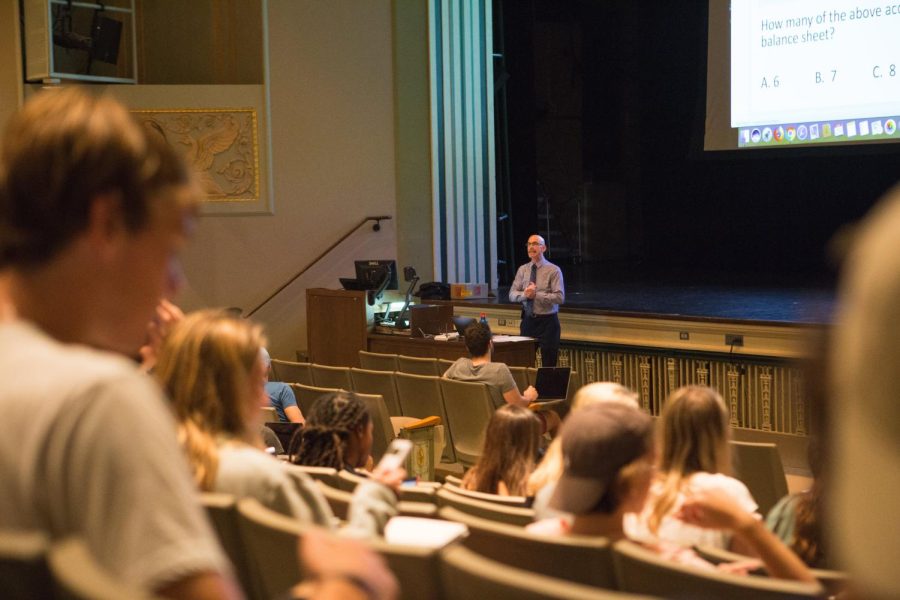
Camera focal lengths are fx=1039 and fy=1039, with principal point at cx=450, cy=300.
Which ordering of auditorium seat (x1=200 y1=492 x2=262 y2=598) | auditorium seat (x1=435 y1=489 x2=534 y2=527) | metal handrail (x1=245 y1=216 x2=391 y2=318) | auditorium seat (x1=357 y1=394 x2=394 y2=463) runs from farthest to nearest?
metal handrail (x1=245 y1=216 x2=391 y2=318) < auditorium seat (x1=357 y1=394 x2=394 y2=463) < auditorium seat (x1=435 y1=489 x2=534 y2=527) < auditorium seat (x1=200 y1=492 x2=262 y2=598)

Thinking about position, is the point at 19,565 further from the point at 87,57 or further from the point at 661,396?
the point at 87,57

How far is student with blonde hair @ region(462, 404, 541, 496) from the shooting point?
145 inches

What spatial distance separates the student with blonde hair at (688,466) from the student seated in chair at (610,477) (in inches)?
14.2

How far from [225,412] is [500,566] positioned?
761 millimetres

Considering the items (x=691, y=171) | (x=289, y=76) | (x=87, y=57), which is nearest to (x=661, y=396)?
(x=289, y=76)

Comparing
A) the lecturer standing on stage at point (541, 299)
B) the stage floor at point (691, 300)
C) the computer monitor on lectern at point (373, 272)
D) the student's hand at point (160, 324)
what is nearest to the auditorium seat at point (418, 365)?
the lecturer standing on stage at point (541, 299)

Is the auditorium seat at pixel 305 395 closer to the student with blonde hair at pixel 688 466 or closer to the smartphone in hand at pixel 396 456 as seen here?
the student with blonde hair at pixel 688 466

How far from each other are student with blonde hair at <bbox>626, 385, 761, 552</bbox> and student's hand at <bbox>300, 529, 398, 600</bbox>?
1.81m

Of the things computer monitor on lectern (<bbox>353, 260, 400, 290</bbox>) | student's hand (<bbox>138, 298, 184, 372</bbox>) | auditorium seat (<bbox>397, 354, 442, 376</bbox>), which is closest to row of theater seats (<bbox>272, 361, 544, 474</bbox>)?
auditorium seat (<bbox>397, 354, 442, 376</bbox>)

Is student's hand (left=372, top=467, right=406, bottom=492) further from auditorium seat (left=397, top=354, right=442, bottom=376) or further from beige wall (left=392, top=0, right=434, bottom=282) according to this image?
beige wall (left=392, top=0, right=434, bottom=282)

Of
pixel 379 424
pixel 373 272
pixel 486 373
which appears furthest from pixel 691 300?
pixel 379 424

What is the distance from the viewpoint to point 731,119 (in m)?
11.1

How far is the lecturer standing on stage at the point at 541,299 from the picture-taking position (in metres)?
8.98

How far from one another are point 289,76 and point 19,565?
10410 mm
